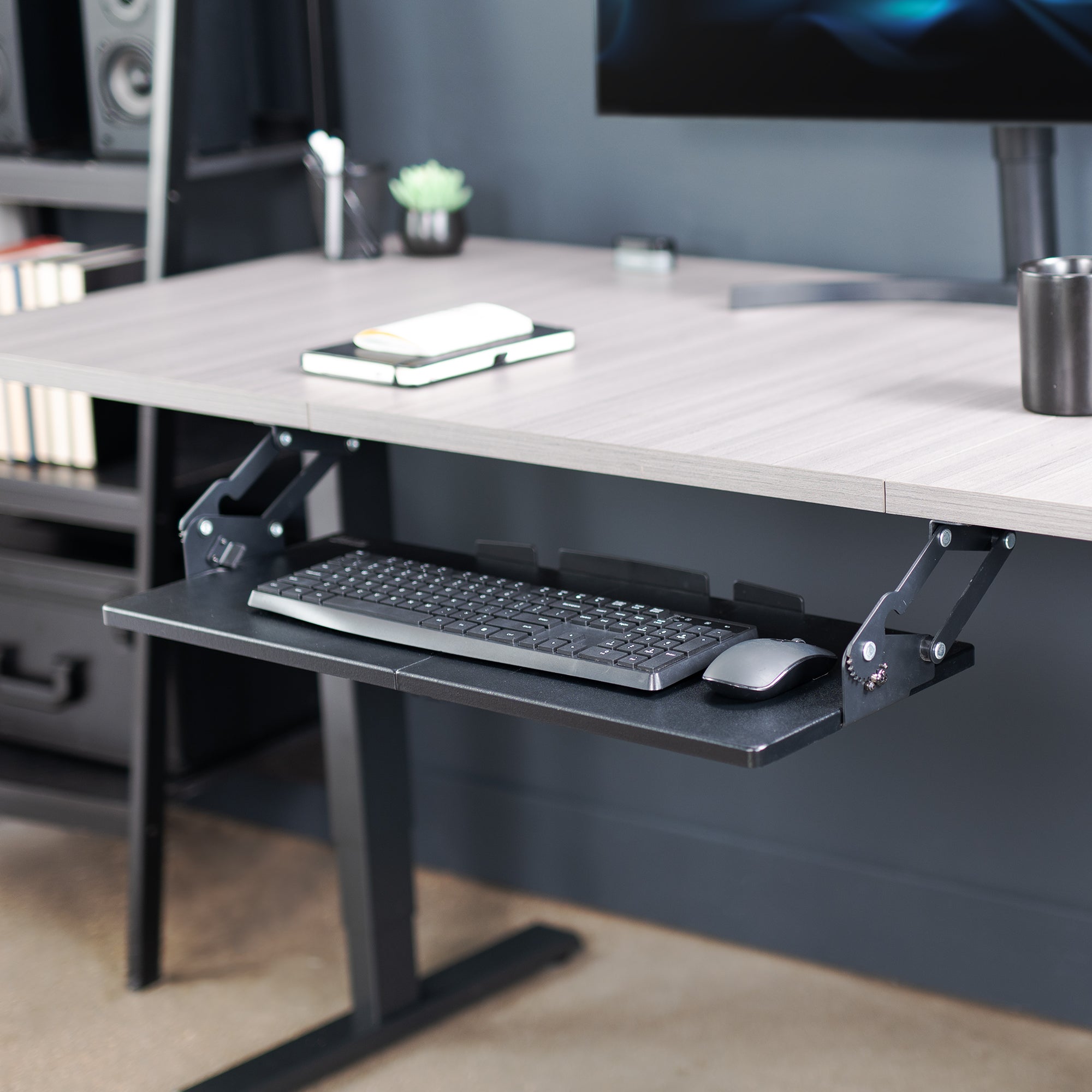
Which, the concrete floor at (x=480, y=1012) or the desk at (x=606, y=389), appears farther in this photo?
the concrete floor at (x=480, y=1012)

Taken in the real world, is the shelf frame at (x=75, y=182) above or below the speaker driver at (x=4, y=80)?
below

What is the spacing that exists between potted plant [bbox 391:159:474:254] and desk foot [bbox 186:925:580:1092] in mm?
920

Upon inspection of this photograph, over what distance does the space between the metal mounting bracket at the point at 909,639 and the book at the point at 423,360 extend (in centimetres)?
47

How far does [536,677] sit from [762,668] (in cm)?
18

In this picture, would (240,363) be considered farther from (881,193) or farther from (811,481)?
(881,193)

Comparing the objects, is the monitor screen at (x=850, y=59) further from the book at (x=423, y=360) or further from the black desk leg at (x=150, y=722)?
the black desk leg at (x=150, y=722)

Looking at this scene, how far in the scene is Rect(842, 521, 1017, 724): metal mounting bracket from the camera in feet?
3.92

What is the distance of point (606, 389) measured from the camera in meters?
1.44

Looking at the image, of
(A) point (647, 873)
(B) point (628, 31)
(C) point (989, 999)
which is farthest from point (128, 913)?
(B) point (628, 31)

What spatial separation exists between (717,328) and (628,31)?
18.3 inches

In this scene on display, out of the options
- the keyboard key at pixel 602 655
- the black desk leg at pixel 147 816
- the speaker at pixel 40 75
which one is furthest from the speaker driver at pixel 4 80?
the keyboard key at pixel 602 655

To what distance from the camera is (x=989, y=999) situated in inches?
81.7

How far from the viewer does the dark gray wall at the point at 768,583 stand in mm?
1962

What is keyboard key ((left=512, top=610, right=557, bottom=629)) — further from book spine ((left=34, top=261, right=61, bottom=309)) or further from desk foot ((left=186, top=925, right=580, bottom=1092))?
book spine ((left=34, top=261, right=61, bottom=309))
